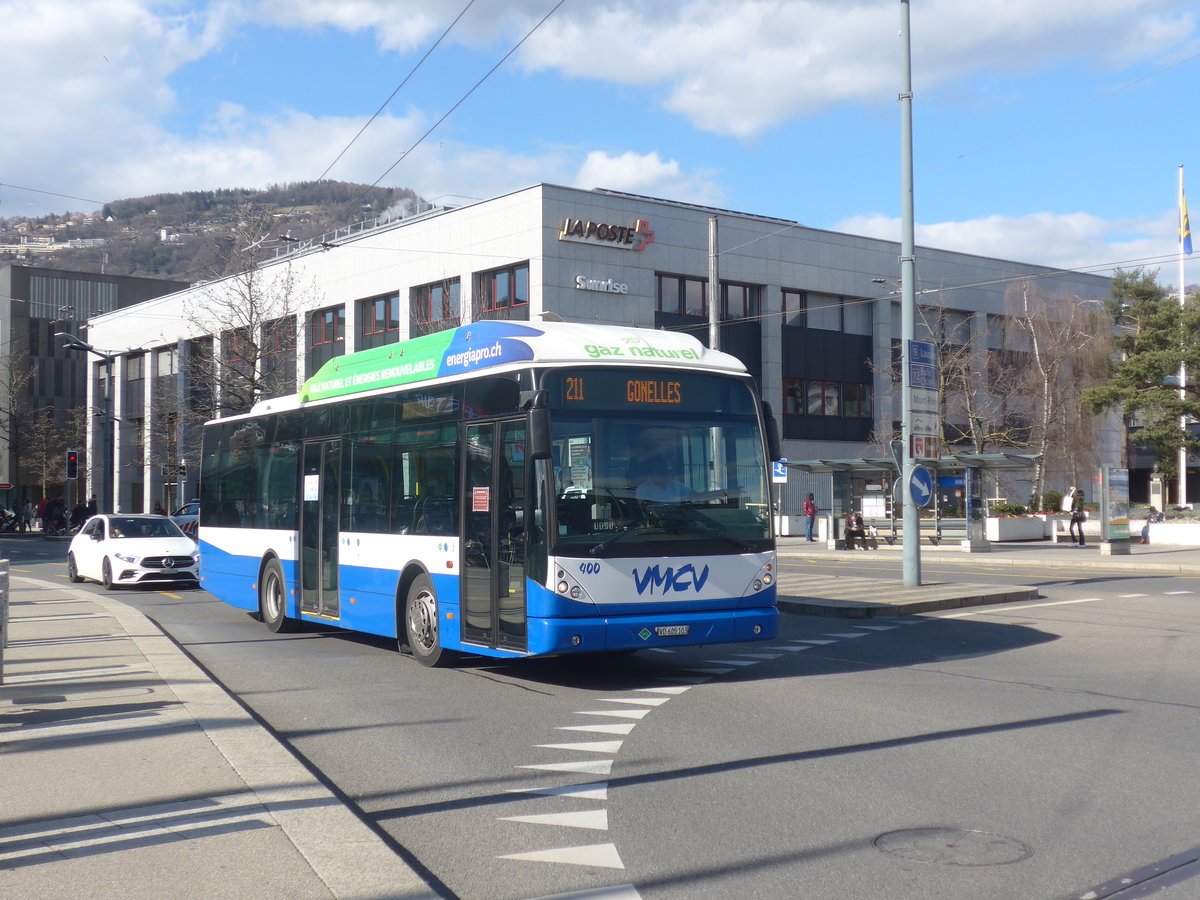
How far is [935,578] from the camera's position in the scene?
2409cm

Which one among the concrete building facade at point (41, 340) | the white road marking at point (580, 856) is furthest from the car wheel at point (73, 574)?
the concrete building facade at point (41, 340)

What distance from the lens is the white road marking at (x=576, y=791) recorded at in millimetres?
6770

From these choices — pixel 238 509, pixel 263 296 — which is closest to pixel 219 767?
pixel 238 509

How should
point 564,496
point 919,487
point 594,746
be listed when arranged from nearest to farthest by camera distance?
point 594,746 < point 564,496 < point 919,487

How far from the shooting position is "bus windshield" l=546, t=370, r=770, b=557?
10.3 metres

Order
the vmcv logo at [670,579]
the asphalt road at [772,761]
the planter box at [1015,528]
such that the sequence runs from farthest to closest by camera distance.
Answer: the planter box at [1015,528], the vmcv logo at [670,579], the asphalt road at [772,761]

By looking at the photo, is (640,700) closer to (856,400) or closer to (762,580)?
(762,580)

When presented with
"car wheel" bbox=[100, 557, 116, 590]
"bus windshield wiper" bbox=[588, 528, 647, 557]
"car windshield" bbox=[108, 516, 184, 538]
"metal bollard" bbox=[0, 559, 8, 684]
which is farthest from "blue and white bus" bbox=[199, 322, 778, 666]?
"car windshield" bbox=[108, 516, 184, 538]

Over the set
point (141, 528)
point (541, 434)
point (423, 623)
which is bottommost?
point (423, 623)

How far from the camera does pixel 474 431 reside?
11328 millimetres

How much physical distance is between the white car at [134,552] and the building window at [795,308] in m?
34.9

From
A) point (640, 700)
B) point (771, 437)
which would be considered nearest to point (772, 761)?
point (640, 700)

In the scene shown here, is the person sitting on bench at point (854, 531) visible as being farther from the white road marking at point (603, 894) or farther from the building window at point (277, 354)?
the white road marking at point (603, 894)

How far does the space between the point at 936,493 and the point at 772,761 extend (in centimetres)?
3418
